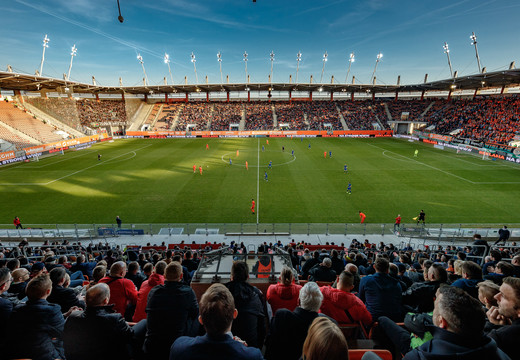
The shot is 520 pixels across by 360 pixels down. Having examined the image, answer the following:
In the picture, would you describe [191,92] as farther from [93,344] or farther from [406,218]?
[93,344]

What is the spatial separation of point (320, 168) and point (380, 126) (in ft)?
152

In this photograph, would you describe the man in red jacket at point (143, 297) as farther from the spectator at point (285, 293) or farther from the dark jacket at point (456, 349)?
the dark jacket at point (456, 349)

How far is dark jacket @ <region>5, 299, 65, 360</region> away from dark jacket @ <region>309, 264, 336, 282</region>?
523 centimetres

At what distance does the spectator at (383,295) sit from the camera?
14.9ft

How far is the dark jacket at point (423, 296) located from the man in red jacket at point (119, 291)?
17.1 ft

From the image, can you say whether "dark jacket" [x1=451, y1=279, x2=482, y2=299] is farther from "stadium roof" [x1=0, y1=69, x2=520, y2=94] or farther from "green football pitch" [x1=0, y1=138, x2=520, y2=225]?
"stadium roof" [x1=0, y1=69, x2=520, y2=94]

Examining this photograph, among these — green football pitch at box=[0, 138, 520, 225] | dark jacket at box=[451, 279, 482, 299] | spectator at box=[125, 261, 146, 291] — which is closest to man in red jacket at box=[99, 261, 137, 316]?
spectator at box=[125, 261, 146, 291]

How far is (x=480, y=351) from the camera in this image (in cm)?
212

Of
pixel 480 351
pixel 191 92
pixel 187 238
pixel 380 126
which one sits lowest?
pixel 187 238

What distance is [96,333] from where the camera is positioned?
10.1 ft

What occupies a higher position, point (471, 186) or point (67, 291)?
point (67, 291)

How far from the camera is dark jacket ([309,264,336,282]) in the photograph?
6.73m

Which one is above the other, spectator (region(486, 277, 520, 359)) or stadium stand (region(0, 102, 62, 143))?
stadium stand (region(0, 102, 62, 143))

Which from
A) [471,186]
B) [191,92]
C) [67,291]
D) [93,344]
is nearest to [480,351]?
[93,344]
